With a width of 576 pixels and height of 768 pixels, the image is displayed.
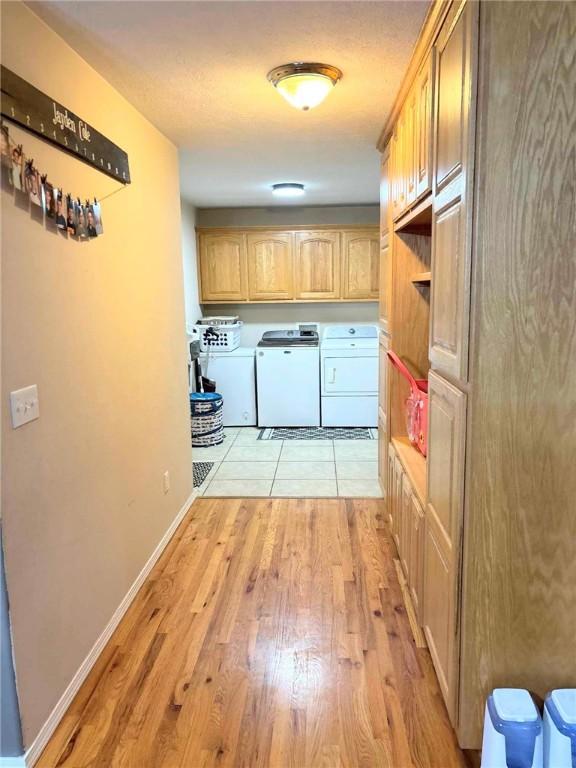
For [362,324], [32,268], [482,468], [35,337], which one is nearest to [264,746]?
[482,468]

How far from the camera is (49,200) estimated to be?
→ 1634 millimetres

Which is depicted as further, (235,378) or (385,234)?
(235,378)

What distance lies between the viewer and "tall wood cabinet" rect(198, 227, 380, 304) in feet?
17.4

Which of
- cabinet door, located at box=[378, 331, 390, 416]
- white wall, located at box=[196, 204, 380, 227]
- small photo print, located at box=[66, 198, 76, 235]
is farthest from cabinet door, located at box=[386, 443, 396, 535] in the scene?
white wall, located at box=[196, 204, 380, 227]

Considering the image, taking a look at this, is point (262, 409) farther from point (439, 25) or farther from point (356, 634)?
point (439, 25)

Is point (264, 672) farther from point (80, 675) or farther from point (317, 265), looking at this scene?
point (317, 265)

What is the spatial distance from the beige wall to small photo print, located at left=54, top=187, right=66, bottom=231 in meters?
0.05

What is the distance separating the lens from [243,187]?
171 inches

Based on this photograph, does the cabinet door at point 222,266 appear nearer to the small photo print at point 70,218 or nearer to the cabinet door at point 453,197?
the small photo print at point 70,218

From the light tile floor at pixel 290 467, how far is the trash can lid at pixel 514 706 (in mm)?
2130

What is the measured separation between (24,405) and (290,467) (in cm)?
281

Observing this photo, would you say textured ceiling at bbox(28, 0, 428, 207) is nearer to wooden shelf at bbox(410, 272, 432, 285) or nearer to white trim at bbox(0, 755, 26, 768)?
wooden shelf at bbox(410, 272, 432, 285)

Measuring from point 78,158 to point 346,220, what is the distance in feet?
13.1

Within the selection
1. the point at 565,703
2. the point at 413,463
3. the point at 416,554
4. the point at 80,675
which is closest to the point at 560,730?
the point at 565,703
